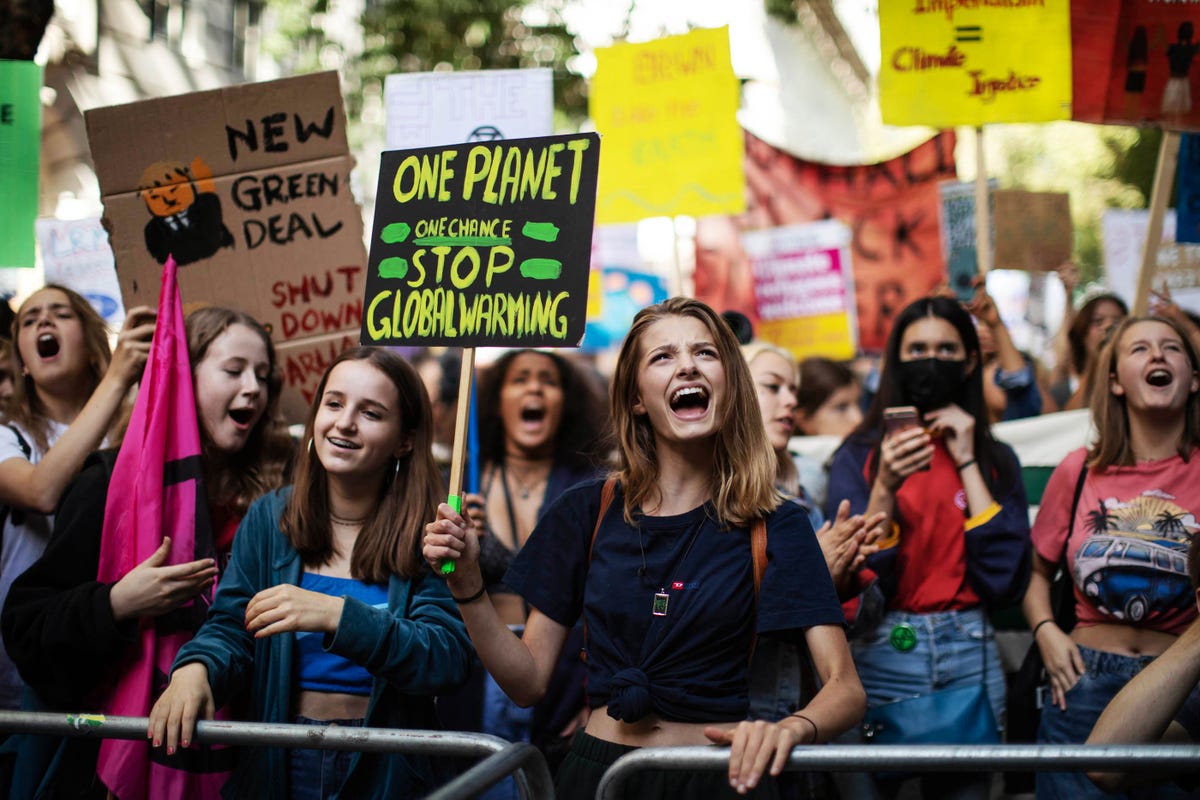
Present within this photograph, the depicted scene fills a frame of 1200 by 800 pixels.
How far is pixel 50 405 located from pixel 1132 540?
3499 mm

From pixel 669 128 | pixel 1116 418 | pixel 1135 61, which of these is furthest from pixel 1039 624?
pixel 669 128

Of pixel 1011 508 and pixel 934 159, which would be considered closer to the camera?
pixel 1011 508

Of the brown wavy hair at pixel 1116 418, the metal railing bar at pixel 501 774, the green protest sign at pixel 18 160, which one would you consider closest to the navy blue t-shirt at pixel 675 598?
the metal railing bar at pixel 501 774

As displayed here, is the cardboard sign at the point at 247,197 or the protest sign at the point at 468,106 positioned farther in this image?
the protest sign at the point at 468,106

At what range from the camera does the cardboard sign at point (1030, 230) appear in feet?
20.2

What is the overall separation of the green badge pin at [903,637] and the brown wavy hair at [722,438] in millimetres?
1097

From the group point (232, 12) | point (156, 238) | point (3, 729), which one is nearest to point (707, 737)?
point (3, 729)

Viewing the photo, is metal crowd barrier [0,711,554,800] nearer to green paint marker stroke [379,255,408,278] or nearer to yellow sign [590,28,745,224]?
green paint marker stroke [379,255,408,278]

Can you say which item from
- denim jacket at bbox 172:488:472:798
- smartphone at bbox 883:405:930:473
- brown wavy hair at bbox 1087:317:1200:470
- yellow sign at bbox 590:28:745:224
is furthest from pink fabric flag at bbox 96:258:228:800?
yellow sign at bbox 590:28:745:224

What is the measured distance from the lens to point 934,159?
7.12 metres

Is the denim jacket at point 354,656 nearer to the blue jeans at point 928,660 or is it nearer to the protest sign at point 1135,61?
the blue jeans at point 928,660

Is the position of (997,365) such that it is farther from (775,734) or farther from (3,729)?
(3,729)

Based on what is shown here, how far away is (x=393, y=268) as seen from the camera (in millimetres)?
3127

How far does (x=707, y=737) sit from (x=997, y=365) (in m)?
3.95
